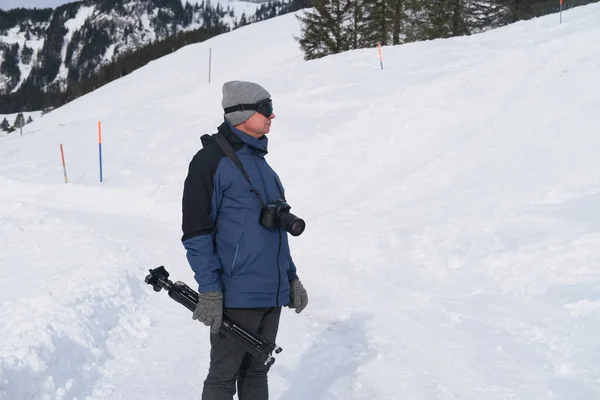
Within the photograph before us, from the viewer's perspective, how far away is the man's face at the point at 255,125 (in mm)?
2695

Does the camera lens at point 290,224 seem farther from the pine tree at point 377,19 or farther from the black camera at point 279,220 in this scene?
the pine tree at point 377,19

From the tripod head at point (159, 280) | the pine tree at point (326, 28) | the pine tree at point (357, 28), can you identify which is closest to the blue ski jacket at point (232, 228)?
the tripod head at point (159, 280)

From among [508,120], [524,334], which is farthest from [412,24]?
[524,334]

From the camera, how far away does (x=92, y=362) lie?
4.38 meters

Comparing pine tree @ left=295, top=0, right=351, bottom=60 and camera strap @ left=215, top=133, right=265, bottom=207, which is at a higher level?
pine tree @ left=295, top=0, right=351, bottom=60

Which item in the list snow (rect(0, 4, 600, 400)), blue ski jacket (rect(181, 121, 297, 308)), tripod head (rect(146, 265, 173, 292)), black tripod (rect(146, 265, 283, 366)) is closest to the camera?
blue ski jacket (rect(181, 121, 297, 308))

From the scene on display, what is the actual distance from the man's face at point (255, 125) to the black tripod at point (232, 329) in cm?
97

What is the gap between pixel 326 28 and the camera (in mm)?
27281

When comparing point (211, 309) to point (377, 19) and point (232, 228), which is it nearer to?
point (232, 228)

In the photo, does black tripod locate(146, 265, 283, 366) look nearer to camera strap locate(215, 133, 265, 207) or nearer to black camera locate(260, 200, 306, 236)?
black camera locate(260, 200, 306, 236)

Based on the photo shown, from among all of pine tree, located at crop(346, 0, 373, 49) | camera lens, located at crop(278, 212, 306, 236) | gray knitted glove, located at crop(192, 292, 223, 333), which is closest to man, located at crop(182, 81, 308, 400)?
gray knitted glove, located at crop(192, 292, 223, 333)

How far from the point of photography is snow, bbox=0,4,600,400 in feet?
13.7

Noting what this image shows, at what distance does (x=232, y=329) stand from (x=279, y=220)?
0.64 m

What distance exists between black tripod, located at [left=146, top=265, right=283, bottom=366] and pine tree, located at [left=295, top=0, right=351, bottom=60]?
26058 mm
